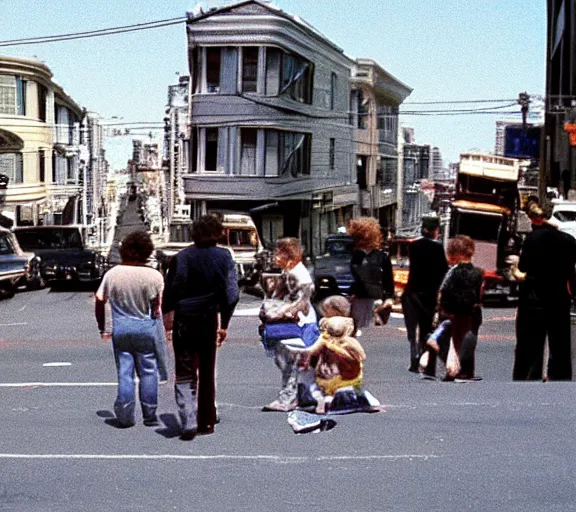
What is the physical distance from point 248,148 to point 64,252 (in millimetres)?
2278

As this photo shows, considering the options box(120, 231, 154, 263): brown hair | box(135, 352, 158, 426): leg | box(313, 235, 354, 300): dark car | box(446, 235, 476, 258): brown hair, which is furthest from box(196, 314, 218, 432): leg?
box(446, 235, 476, 258): brown hair

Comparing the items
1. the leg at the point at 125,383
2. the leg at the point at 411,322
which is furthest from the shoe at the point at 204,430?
the leg at the point at 411,322

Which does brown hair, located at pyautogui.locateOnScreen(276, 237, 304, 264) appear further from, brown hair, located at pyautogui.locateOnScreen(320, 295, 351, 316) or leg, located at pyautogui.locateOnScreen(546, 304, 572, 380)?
leg, located at pyautogui.locateOnScreen(546, 304, 572, 380)

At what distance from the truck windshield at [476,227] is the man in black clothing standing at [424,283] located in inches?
6.6

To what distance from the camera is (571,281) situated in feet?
27.4

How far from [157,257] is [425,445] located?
7.78 feet

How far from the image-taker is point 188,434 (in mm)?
6832

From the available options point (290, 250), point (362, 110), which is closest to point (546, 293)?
point (362, 110)

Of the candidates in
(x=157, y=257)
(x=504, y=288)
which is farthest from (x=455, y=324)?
(x=157, y=257)

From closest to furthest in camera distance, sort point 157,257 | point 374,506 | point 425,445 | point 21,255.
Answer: point 374,506 → point 425,445 → point 157,257 → point 21,255

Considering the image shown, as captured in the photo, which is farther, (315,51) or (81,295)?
(81,295)

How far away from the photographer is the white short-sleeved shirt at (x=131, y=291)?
22.6ft

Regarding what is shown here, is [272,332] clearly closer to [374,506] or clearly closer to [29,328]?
[374,506]

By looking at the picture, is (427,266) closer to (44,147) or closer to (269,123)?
(269,123)
